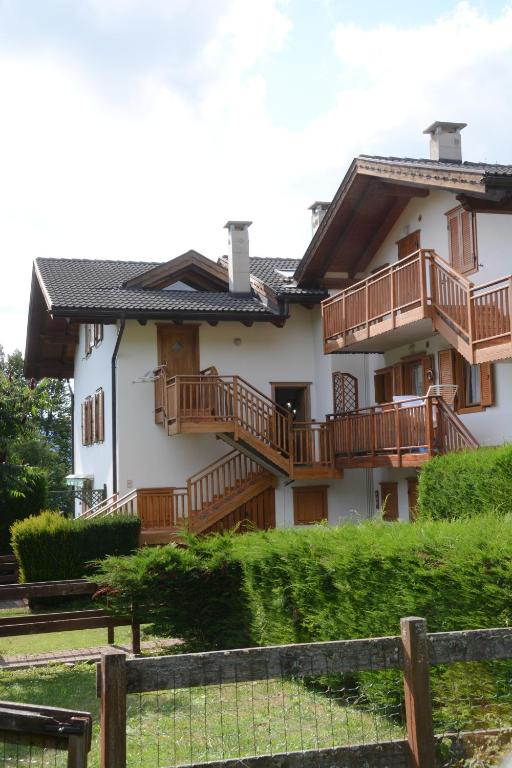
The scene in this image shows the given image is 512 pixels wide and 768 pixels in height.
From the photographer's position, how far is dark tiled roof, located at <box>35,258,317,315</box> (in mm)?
23703

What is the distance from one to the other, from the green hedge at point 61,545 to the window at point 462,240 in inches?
354

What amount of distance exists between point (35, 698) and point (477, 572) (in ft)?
17.7

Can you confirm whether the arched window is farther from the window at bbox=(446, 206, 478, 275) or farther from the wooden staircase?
the window at bbox=(446, 206, 478, 275)

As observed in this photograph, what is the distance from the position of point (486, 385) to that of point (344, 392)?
670 centimetres

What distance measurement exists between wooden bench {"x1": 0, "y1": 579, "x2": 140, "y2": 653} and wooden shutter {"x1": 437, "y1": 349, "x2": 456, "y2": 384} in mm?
9309

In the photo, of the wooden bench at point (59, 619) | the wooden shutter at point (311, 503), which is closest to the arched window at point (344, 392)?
the wooden shutter at point (311, 503)

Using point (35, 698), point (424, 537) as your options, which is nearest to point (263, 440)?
point (35, 698)

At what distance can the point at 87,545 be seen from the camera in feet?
66.4

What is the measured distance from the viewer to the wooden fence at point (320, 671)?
4914 millimetres

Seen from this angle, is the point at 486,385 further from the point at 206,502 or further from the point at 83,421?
the point at 83,421

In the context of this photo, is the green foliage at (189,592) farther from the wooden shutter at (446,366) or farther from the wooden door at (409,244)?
the wooden door at (409,244)

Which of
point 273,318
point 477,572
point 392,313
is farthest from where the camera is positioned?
point 273,318

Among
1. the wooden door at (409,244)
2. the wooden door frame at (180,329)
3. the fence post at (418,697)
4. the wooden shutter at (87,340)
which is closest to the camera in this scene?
the fence post at (418,697)

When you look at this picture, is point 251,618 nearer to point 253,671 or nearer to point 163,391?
point 253,671
